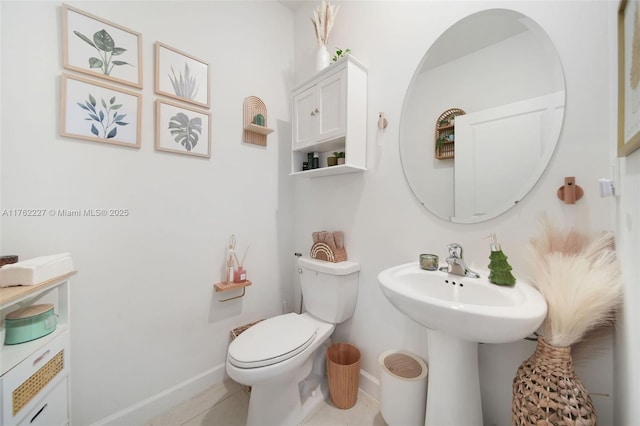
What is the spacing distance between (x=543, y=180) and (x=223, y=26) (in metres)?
1.93

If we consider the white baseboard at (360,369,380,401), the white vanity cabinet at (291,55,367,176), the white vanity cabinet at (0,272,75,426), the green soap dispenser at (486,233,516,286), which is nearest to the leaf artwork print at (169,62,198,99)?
the white vanity cabinet at (291,55,367,176)

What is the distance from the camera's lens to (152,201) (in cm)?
126

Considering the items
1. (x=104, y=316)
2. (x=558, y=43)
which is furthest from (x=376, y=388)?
(x=558, y=43)

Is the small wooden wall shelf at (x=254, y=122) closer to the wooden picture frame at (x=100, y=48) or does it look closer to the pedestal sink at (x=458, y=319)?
the wooden picture frame at (x=100, y=48)

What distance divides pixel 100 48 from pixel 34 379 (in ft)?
4.53

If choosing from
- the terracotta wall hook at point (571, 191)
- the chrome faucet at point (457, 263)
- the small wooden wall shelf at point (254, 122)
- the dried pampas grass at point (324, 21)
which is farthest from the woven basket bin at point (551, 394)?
the dried pampas grass at point (324, 21)

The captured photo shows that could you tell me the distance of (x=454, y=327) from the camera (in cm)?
70

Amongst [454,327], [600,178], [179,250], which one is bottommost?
[454,327]

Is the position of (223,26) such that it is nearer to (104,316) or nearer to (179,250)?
(179,250)

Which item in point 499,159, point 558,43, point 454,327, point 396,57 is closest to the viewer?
point 454,327

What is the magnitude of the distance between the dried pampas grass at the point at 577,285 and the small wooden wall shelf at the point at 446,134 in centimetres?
53

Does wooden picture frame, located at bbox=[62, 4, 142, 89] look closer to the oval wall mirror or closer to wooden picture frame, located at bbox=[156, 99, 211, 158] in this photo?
wooden picture frame, located at bbox=[156, 99, 211, 158]

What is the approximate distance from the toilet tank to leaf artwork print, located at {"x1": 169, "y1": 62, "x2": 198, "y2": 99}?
3.95ft

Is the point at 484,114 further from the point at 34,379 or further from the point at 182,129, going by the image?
the point at 34,379
